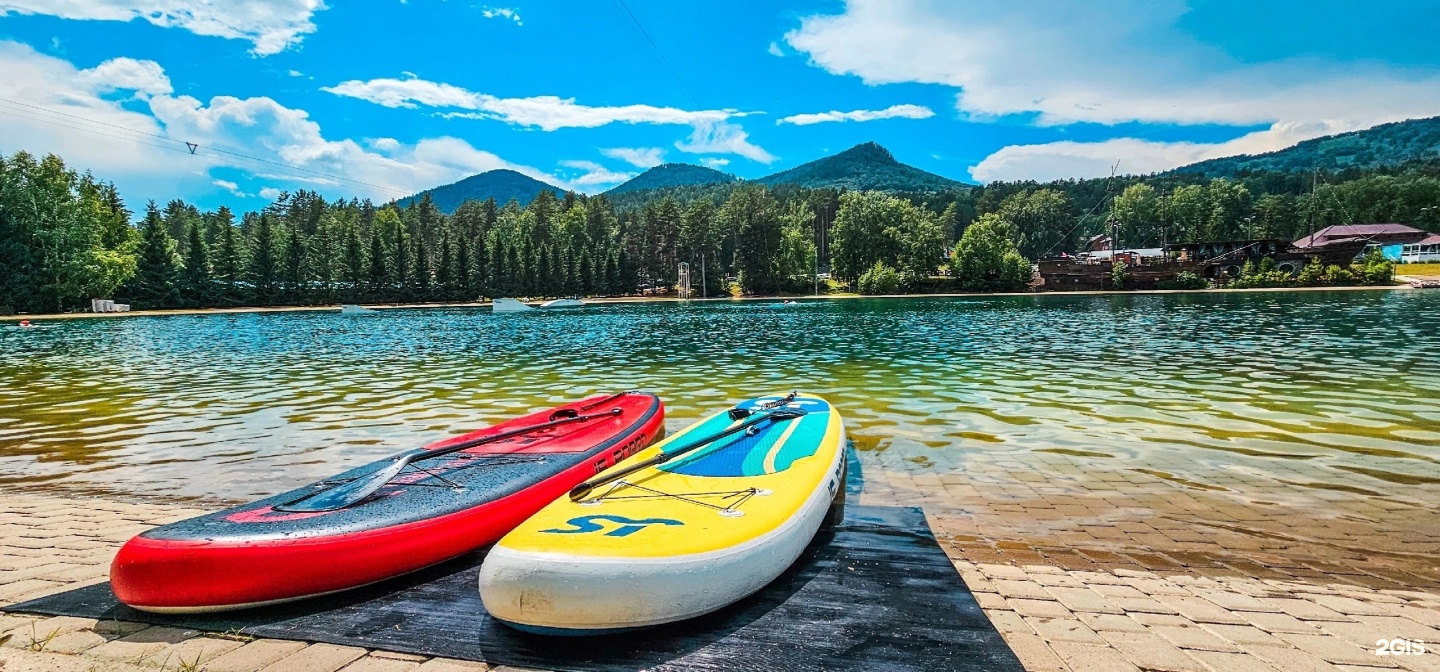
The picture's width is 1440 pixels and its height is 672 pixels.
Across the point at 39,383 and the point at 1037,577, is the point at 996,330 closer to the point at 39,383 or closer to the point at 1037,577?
the point at 1037,577

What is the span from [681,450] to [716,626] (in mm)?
2207

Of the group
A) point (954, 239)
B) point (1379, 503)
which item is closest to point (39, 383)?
point (1379, 503)

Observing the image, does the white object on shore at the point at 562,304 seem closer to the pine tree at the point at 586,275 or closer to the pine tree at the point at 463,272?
the pine tree at the point at 586,275

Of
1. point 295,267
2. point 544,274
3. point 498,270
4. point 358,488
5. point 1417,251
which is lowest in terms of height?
point 358,488

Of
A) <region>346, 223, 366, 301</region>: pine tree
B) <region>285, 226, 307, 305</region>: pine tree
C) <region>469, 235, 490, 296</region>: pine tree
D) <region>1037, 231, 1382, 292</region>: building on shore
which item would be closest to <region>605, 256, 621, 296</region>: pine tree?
<region>469, 235, 490, 296</region>: pine tree

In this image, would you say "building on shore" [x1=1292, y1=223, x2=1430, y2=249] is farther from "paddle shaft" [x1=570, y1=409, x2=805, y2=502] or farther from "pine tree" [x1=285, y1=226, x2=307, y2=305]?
"pine tree" [x1=285, y1=226, x2=307, y2=305]

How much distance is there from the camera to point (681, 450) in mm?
6109

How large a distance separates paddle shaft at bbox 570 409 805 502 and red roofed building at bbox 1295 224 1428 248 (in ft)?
359

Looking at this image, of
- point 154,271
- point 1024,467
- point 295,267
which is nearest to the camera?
point 1024,467

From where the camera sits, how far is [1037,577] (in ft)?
16.1

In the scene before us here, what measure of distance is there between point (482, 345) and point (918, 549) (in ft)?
87.5

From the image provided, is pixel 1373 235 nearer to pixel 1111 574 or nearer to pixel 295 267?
pixel 1111 574

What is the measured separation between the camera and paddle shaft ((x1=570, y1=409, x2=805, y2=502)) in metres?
5.10

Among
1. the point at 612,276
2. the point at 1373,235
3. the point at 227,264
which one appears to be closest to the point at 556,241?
the point at 612,276
